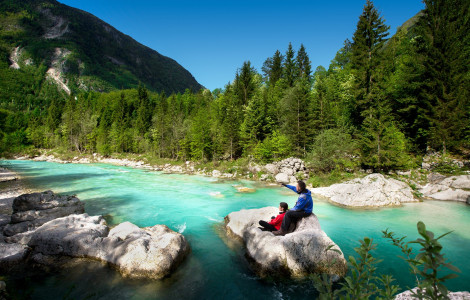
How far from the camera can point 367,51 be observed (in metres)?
23.7

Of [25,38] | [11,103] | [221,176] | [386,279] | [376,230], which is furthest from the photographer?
[25,38]

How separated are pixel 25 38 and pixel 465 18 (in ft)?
687

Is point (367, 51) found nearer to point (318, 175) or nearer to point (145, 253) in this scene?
point (318, 175)

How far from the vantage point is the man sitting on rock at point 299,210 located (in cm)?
668

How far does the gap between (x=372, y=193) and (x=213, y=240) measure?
Result: 35.7 ft

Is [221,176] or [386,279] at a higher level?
[386,279]

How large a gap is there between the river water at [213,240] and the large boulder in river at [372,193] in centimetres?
87

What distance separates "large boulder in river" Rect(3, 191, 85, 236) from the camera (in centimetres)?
748

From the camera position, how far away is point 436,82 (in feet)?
60.6

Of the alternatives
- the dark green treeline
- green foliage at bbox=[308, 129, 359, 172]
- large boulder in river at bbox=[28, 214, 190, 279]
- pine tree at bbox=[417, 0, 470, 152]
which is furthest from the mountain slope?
large boulder in river at bbox=[28, 214, 190, 279]

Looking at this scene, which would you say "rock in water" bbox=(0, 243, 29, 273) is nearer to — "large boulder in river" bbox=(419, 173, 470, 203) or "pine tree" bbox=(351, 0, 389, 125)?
"large boulder in river" bbox=(419, 173, 470, 203)

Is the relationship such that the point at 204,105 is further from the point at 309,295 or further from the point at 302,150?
the point at 309,295

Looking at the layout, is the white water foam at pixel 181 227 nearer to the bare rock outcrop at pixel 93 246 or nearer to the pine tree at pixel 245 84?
the bare rock outcrop at pixel 93 246

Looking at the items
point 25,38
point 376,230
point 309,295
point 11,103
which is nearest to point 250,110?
point 376,230
